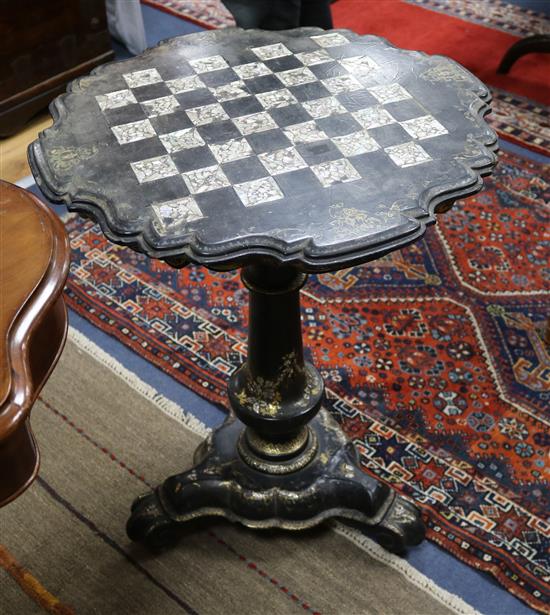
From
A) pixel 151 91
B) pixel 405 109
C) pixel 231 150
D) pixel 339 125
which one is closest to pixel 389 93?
pixel 405 109

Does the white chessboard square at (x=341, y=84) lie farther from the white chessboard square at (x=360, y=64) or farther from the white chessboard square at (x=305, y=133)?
the white chessboard square at (x=305, y=133)

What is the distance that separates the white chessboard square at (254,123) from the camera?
5.05 ft

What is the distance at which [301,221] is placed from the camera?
4.33ft

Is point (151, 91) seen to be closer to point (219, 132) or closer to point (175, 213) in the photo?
point (219, 132)

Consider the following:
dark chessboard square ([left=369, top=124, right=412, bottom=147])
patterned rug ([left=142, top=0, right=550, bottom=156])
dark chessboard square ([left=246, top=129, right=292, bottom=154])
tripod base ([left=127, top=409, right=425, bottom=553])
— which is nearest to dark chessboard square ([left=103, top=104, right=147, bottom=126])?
dark chessboard square ([left=246, top=129, right=292, bottom=154])

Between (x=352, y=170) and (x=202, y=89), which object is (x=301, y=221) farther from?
(x=202, y=89)

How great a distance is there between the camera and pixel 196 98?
164 centimetres

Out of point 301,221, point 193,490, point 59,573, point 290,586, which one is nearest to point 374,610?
point 290,586

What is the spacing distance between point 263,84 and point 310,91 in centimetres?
10

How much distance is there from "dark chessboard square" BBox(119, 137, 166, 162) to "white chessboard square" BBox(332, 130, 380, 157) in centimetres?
32

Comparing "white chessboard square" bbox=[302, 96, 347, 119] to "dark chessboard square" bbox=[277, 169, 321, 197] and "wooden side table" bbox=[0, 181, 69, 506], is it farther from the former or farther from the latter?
"wooden side table" bbox=[0, 181, 69, 506]

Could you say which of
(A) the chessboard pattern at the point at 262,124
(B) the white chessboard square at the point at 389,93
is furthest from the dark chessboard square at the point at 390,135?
(B) the white chessboard square at the point at 389,93

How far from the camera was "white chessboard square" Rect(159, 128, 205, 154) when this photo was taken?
1493 millimetres

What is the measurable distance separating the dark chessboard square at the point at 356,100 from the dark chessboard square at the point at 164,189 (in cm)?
40
